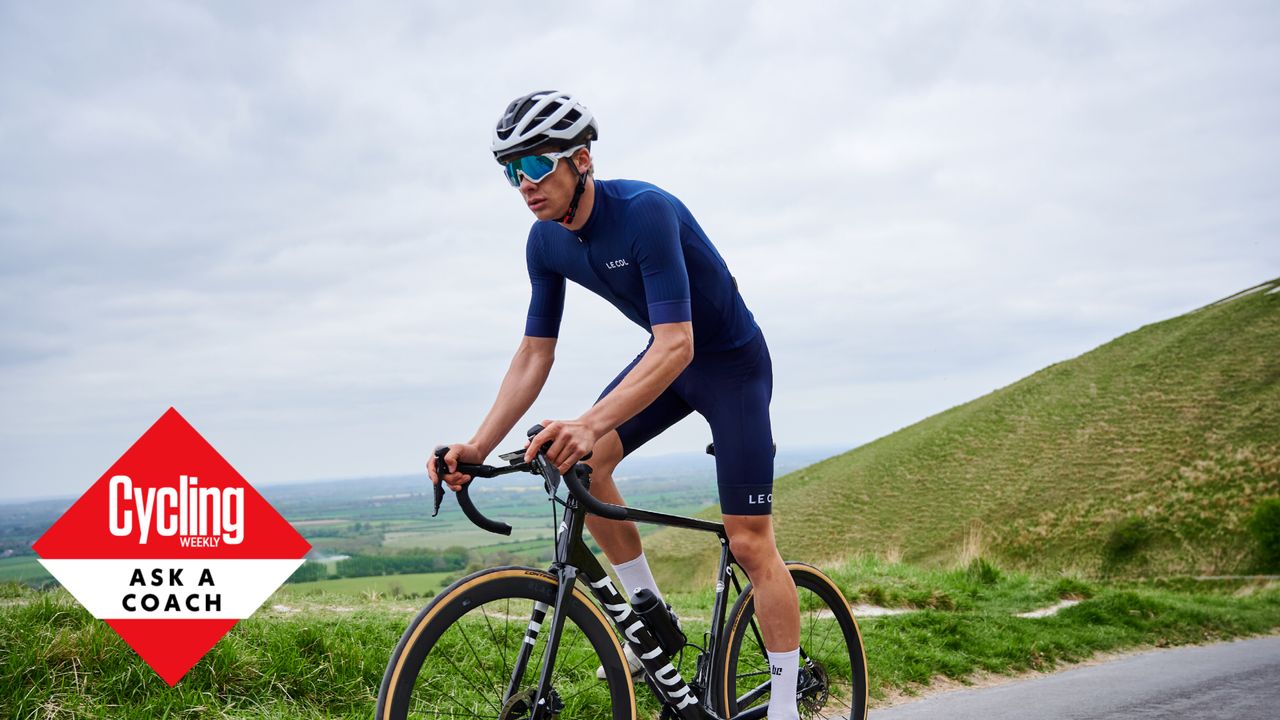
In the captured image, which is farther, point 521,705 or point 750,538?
point 750,538

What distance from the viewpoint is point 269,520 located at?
431 cm

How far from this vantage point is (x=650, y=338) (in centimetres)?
391

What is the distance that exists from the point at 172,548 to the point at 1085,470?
39665mm

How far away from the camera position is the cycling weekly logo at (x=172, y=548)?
13.6 feet

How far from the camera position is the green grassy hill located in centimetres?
3206

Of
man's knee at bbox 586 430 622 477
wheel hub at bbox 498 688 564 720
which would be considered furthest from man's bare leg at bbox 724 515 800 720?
wheel hub at bbox 498 688 564 720

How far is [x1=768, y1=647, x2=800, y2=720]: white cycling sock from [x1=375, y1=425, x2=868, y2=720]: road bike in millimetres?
130

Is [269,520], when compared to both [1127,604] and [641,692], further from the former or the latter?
[1127,604]

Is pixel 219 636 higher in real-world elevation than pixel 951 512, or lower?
higher

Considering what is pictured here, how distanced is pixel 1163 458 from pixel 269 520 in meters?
39.4

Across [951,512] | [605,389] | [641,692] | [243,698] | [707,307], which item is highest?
[707,307]

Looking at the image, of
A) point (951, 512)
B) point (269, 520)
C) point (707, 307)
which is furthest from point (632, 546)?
point (951, 512)

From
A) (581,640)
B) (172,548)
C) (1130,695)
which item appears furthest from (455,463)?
(1130,695)

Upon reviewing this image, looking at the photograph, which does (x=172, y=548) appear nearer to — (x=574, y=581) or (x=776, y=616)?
(x=574, y=581)
